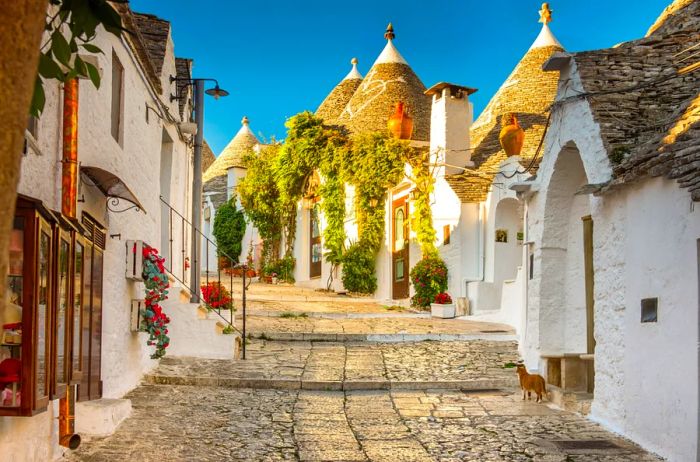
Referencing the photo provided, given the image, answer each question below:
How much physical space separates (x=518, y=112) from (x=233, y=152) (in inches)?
693

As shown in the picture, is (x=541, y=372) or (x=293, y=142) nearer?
(x=541, y=372)

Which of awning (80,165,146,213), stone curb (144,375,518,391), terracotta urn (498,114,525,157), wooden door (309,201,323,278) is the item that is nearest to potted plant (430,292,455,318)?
terracotta urn (498,114,525,157)

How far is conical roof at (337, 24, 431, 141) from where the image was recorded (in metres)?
23.6

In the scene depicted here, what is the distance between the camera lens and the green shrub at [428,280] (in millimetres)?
18203

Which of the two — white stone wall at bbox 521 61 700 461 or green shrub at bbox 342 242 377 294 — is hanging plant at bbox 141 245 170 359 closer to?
white stone wall at bbox 521 61 700 461

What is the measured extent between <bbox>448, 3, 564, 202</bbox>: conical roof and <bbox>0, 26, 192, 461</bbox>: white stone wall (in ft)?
27.2

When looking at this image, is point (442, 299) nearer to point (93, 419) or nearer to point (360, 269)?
point (360, 269)

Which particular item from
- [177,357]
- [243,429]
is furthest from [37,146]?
[177,357]

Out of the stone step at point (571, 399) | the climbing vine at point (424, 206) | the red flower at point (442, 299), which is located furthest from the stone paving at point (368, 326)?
the stone step at point (571, 399)

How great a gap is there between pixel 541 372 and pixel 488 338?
14.0 feet

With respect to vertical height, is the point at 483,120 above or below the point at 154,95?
above

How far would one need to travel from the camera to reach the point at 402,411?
8.51 metres

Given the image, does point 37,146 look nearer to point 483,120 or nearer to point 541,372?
point 541,372

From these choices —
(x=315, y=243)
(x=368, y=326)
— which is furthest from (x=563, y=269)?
(x=315, y=243)
